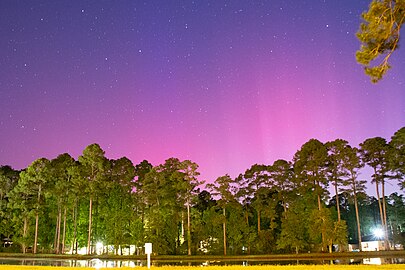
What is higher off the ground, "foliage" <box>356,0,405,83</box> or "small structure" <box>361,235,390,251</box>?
"foliage" <box>356,0,405,83</box>

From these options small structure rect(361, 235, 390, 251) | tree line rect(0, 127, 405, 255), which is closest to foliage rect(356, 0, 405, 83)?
tree line rect(0, 127, 405, 255)

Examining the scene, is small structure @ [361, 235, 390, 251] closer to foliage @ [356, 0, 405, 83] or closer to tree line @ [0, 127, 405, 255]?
tree line @ [0, 127, 405, 255]

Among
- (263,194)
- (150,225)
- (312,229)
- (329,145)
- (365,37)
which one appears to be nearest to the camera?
(365,37)

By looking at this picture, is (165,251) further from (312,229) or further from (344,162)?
(344,162)

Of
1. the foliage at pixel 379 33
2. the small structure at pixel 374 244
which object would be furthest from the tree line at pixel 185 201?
the foliage at pixel 379 33

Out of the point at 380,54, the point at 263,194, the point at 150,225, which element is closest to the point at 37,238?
the point at 150,225

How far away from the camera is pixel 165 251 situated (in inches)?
2176

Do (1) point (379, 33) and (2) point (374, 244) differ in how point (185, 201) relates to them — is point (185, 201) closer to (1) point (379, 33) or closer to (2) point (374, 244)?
(2) point (374, 244)

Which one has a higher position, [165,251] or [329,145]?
[329,145]

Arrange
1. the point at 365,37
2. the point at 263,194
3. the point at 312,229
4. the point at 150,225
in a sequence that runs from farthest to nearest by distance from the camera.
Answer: the point at 263,194 → the point at 150,225 → the point at 312,229 → the point at 365,37

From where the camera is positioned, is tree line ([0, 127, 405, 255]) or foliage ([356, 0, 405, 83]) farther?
tree line ([0, 127, 405, 255])

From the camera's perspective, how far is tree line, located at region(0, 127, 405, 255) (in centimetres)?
5734

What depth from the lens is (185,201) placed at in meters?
58.1

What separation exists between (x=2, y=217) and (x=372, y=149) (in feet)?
191
